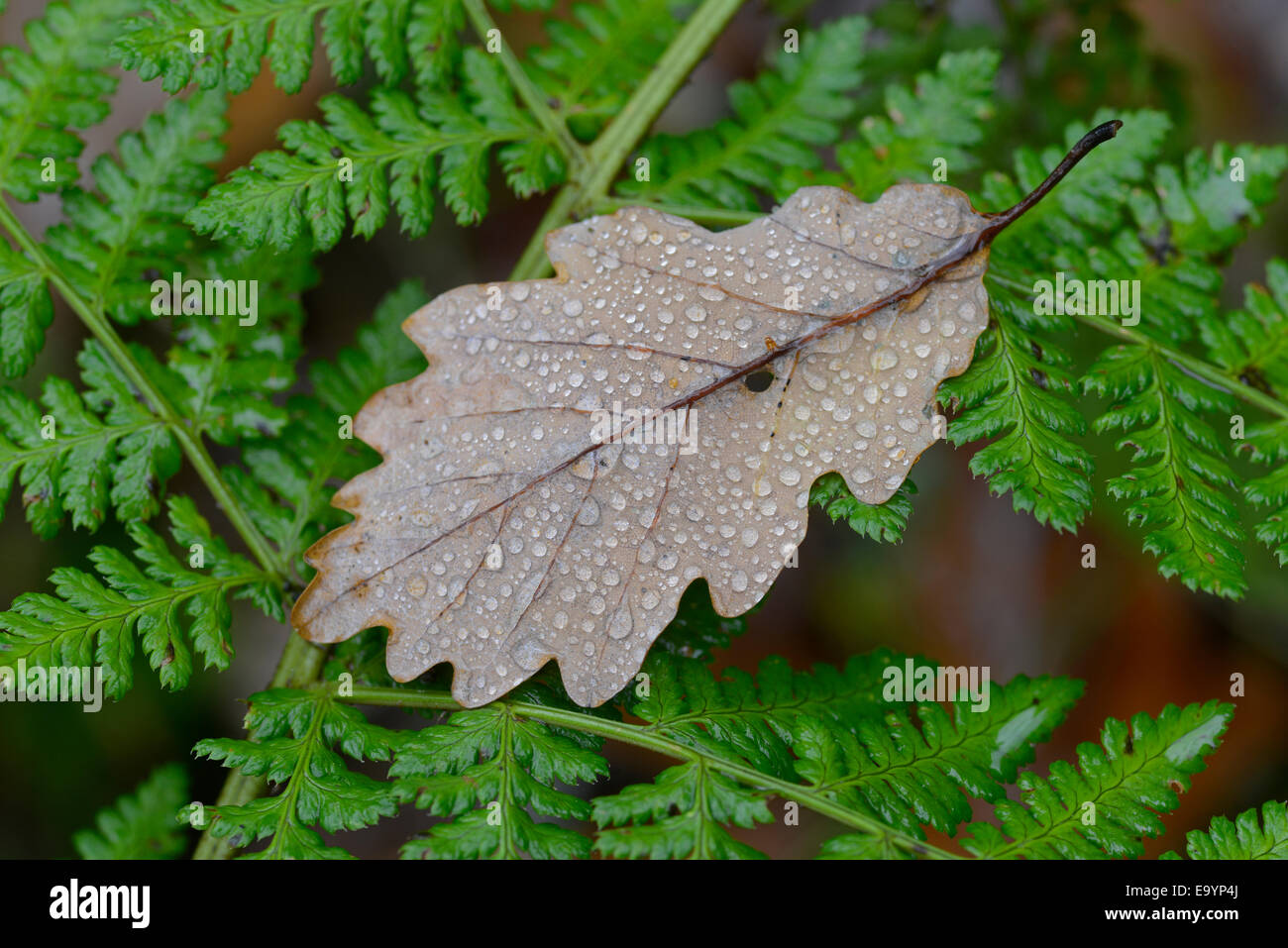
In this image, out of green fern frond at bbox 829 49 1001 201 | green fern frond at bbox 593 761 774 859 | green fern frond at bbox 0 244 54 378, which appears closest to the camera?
green fern frond at bbox 593 761 774 859

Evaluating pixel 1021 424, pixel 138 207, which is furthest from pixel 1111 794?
pixel 138 207

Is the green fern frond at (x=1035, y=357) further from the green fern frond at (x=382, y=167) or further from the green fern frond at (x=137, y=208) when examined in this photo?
the green fern frond at (x=137, y=208)

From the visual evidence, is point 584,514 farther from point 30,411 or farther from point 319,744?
point 30,411

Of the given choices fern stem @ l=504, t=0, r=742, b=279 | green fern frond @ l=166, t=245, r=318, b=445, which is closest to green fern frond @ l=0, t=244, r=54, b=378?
green fern frond @ l=166, t=245, r=318, b=445

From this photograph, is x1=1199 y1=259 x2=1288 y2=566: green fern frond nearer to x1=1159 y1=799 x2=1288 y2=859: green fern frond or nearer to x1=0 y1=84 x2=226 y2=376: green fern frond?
x1=1159 y1=799 x2=1288 y2=859: green fern frond

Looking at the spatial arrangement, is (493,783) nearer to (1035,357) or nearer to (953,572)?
(1035,357)

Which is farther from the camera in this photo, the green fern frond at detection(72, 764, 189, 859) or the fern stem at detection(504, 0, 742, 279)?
the green fern frond at detection(72, 764, 189, 859)
